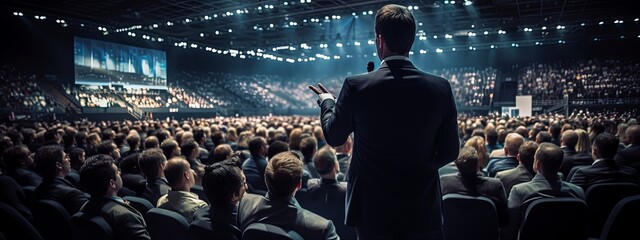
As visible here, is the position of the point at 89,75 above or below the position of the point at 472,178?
above

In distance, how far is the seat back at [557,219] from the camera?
2.56 m

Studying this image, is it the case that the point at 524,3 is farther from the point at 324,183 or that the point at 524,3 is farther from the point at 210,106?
the point at 210,106

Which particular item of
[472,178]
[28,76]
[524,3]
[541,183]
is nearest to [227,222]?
[472,178]

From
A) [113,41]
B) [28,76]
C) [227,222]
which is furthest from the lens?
[113,41]

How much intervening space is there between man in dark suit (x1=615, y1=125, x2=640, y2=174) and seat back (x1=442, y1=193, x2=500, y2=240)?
283cm

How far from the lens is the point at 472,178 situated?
3.26m

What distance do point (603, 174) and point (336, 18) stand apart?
17294 mm

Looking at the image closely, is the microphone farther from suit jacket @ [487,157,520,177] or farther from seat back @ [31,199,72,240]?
suit jacket @ [487,157,520,177]

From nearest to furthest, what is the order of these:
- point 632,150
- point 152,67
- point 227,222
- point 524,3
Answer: point 227,222 < point 632,150 < point 524,3 < point 152,67

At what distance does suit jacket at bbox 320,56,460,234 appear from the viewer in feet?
5.74

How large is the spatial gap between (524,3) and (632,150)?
15.6m

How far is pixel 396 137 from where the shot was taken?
5.71 feet

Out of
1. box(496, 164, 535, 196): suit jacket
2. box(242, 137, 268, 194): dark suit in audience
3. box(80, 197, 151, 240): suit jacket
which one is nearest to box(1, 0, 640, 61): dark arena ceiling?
box(242, 137, 268, 194): dark suit in audience

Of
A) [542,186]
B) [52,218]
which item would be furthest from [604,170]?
[52,218]
